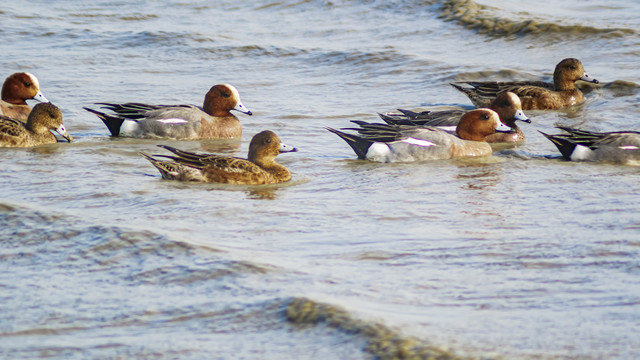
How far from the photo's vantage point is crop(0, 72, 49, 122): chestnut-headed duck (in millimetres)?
12656

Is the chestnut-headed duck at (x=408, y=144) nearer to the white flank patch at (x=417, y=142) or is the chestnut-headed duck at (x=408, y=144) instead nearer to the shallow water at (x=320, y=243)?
the white flank patch at (x=417, y=142)

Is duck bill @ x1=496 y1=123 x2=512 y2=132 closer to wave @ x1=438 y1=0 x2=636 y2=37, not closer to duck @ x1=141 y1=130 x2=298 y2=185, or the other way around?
duck @ x1=141 y1=130 x2=298 y2=185

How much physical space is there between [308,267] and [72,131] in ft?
21.0

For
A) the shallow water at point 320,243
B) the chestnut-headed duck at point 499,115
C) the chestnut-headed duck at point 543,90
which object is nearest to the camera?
the shallow water at point 320,243

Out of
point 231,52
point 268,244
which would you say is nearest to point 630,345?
point 268,244

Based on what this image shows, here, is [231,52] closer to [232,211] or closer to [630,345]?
[232,211]

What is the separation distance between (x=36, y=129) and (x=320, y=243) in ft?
17.2

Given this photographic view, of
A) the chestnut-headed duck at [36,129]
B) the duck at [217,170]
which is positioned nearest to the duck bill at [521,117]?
the duck at [217,170]

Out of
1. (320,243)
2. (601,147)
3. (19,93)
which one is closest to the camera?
(320,243)

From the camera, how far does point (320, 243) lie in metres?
7.01

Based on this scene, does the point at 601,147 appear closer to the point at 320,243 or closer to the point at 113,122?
the point at 320,243

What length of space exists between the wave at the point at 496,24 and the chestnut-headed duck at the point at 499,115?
6.23 m

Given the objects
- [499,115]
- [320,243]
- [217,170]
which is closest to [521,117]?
[499,115]

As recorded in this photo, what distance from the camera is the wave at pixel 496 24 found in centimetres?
1781
